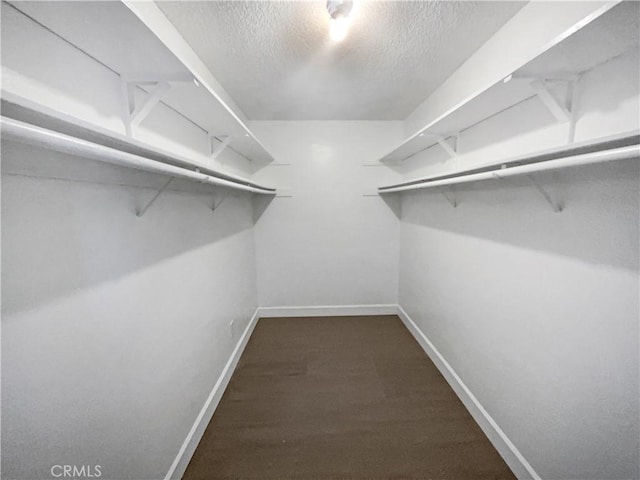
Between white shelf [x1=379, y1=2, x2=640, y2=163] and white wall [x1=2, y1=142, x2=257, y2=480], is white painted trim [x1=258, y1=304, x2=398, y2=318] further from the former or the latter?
white shelf [x1=379, y1=2, x2=640, y2=163]

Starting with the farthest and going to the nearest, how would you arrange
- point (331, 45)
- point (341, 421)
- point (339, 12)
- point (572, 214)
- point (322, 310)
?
point (322, 310) < point (341, 421) < point (331, 45) < point (339, 12) < point (572, 214)

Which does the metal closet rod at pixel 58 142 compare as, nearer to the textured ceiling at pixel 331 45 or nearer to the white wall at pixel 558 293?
the textured ceiling at pixel 331 45

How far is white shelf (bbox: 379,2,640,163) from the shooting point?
59 centimetres

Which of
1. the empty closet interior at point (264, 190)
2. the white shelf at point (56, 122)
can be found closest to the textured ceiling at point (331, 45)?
the empty closet interior at point (264, 190)

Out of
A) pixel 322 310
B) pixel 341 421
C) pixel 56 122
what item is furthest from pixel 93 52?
pixel 322 310

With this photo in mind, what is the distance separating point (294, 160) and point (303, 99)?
690mm

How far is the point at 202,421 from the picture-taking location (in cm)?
137

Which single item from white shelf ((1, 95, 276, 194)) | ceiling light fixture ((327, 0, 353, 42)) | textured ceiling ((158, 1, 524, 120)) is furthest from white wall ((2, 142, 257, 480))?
ceiling light fixture ((327, 0, 353, 42))

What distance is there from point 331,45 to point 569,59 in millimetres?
1084

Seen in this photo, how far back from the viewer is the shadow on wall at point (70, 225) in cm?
55

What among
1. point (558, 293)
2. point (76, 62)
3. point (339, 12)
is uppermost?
point (339, 12)

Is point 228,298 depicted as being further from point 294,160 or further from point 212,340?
point 294,160

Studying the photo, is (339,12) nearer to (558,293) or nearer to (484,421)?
(558,293)

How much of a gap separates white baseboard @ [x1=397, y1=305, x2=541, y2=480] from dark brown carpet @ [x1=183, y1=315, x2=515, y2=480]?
1.6 inches
